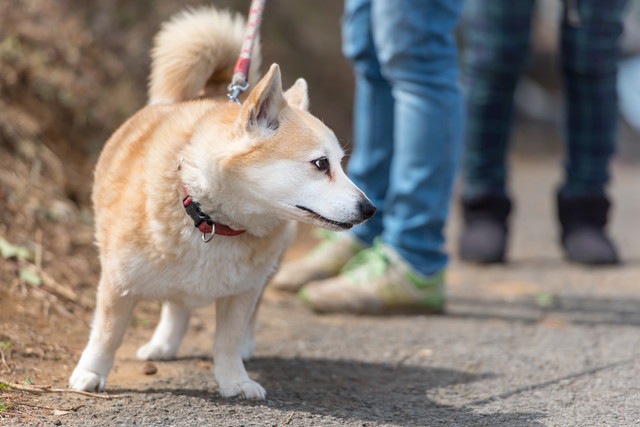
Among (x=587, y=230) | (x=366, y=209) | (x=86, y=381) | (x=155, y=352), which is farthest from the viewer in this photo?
(x=587, y=230)

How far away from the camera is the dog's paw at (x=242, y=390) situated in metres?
2.62

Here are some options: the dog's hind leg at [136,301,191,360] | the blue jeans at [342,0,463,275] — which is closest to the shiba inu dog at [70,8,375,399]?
the dog's hind leg at [136,301,191,360]

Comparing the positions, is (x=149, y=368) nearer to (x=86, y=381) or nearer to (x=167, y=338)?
(x=167, y=338)

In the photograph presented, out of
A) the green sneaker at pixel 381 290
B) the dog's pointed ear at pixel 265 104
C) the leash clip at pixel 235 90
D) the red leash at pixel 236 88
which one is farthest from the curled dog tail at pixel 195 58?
the green sneaker at pixel 381 290

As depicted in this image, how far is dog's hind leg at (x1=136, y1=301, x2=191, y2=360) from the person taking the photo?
2.99m

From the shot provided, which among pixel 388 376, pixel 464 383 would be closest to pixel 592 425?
pixel 464 383

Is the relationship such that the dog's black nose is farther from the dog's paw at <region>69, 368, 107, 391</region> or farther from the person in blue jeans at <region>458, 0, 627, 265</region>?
the person in blue jeans at <region>458, 0, 627, 265</region>

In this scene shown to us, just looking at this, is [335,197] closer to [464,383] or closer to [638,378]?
Answer: [464,383]

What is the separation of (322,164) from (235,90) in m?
0.49

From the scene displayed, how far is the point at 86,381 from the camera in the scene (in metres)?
2.54

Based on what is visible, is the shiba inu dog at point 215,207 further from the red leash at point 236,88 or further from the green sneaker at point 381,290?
the green sneaker at point 381,290

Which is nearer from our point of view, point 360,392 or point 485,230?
point 360,392

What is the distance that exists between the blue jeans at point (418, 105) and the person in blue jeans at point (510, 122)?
3.24 feet

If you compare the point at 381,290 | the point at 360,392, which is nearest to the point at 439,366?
the point at 360,392
